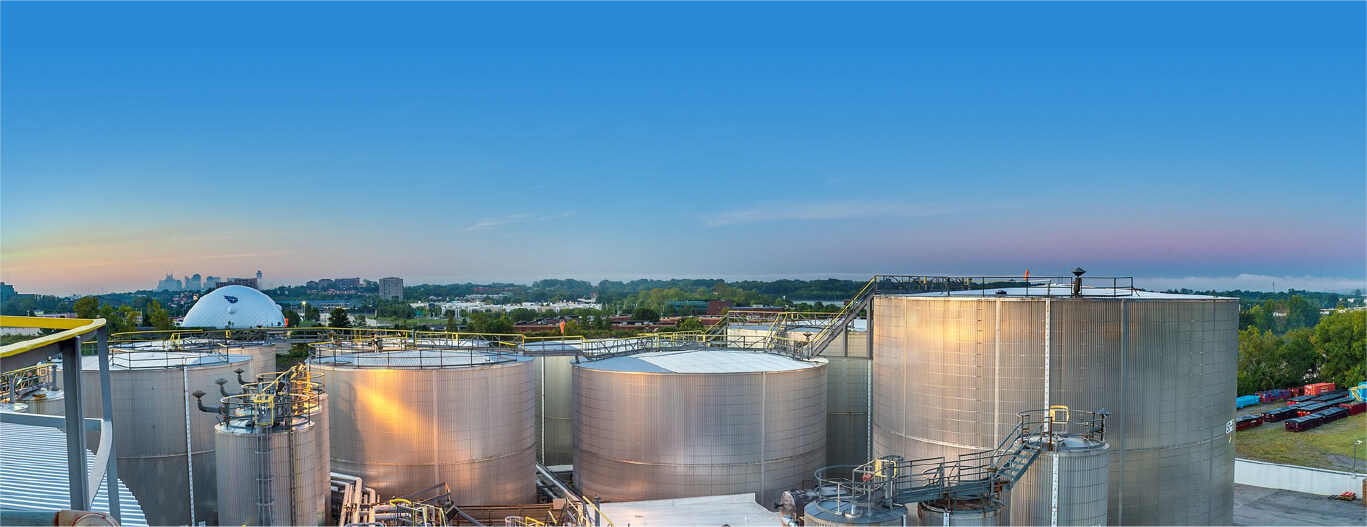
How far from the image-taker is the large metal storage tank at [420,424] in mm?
24609

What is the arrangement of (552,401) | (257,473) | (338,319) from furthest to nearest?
(338,319) < (552,401) < (257,473)

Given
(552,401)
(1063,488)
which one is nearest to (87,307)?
(552,401)

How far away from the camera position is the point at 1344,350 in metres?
72.2

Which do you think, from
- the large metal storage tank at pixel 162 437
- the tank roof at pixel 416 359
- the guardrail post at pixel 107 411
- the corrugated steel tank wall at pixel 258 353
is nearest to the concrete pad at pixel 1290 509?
the tank roof at pixel 416 359

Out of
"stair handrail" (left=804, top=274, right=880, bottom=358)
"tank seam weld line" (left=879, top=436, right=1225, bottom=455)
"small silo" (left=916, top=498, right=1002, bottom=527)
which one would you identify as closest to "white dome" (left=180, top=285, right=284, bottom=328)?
"stair handrail" (left=804, top=274, right=880, bottom=358)

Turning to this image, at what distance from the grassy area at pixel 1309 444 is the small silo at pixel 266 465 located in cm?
4566

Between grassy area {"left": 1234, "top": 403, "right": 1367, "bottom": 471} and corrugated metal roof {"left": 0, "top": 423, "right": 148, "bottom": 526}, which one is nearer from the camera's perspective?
corrugated metal roof {"left": 0, "top": 423, "right": 148, "bottom": 526}

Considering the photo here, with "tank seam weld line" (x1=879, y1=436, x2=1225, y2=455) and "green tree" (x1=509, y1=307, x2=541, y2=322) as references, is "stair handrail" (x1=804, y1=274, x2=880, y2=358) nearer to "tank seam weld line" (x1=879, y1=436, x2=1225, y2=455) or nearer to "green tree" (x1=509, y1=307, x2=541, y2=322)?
"tank seam weld line" (x1=879, y1=436, x2=1225, y2=455)

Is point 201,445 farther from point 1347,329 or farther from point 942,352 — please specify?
point 1347,329

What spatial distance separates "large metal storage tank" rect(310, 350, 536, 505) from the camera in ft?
80.7

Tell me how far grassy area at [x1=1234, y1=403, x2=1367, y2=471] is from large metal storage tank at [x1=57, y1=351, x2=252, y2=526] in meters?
48.0

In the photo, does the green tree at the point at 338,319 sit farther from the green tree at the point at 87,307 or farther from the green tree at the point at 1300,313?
the green tree at the point at 1300,313

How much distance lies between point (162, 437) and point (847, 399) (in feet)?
73.3

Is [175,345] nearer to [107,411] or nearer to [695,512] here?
Answer: [695,512]
